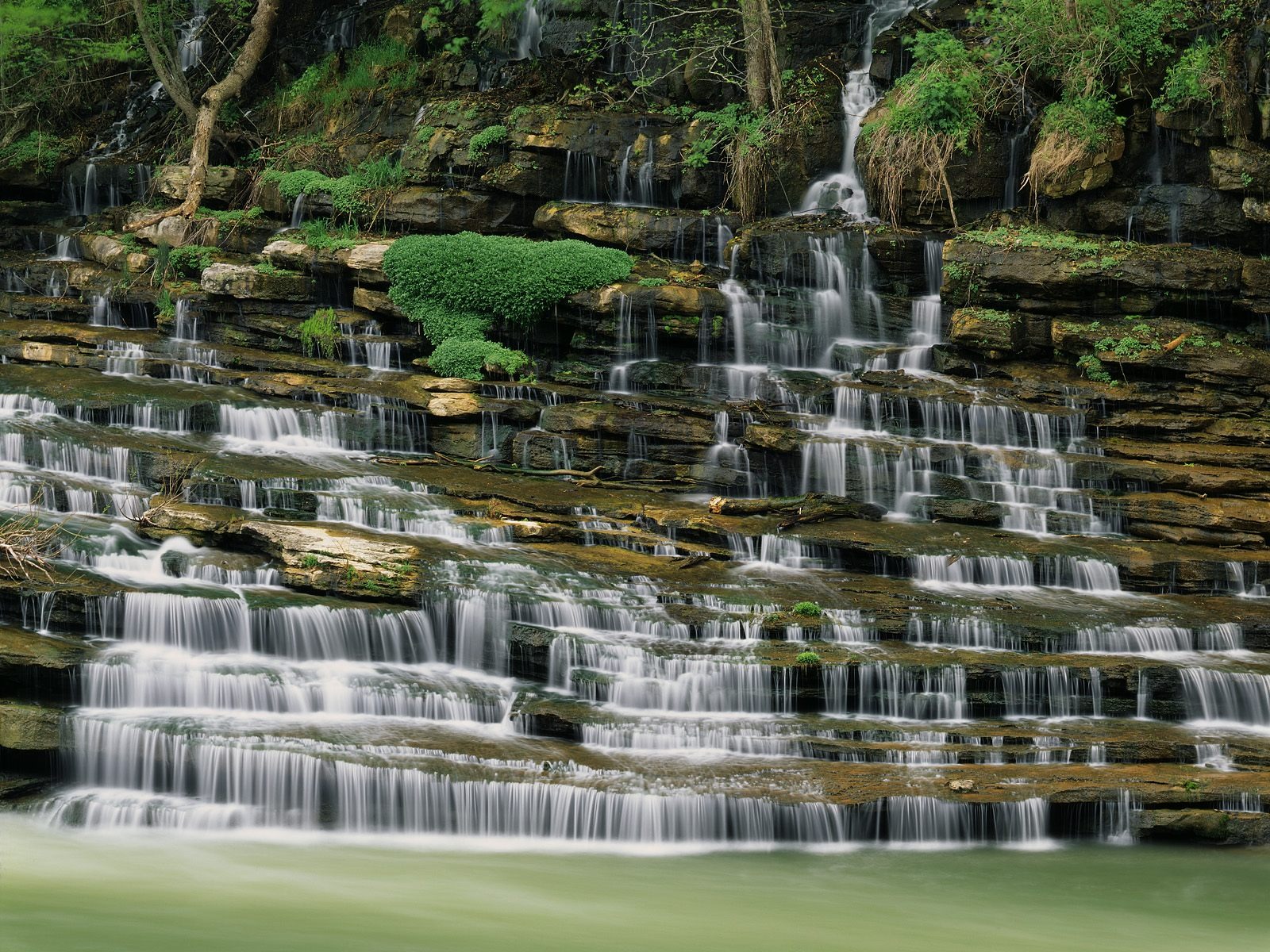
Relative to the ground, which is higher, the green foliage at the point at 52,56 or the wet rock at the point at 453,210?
the green foliage at the point at 52,56

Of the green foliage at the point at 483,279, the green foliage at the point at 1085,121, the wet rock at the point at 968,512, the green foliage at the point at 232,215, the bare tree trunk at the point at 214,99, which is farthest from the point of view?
the bare tree trunk at the point at 214,99

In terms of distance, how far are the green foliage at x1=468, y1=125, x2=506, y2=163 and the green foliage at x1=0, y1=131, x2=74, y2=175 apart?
9.47m

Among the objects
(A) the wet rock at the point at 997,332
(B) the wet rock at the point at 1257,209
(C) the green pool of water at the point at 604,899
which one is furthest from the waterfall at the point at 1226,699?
(B) the wet rock at the point at 1257,209

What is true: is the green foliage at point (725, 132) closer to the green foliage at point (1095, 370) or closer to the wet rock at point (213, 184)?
the green foliage at point (1095, 370)

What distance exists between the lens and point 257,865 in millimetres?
9016

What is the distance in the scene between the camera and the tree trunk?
22.3 meters

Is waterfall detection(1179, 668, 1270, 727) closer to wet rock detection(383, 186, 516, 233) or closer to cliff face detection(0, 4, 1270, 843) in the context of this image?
cliff face detection(0, 4, 1270, 843)

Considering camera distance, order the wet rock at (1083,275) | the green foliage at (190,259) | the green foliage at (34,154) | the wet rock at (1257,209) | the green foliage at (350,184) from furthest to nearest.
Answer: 1. the green foliage at (34,154)
2. the green foliage at (350,184)
3. the green foliage at (190,259)
4. the wet rock at (1257,209)
5. the wet rock at (1083,275)

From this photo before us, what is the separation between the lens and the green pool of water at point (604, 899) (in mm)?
7691

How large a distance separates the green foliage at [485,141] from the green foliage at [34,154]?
9.47 m

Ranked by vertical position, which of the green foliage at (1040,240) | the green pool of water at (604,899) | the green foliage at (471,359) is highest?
the green foliage at (1040,240)

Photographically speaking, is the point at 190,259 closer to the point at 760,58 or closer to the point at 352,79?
the point at 352,79

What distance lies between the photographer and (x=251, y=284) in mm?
20141

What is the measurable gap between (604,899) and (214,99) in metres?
20.5
